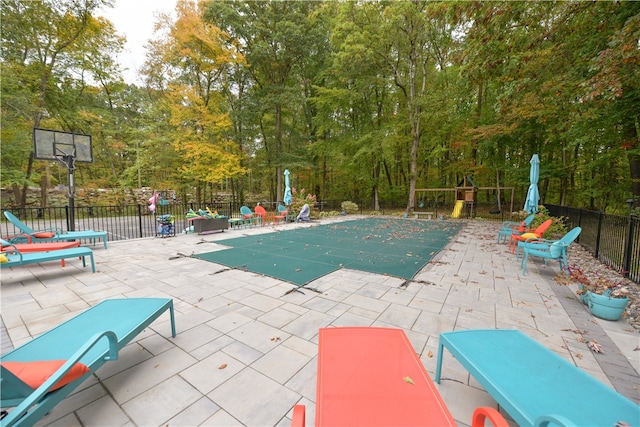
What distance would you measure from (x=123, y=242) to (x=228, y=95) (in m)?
14.3

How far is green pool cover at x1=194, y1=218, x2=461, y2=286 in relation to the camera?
15.3 feet

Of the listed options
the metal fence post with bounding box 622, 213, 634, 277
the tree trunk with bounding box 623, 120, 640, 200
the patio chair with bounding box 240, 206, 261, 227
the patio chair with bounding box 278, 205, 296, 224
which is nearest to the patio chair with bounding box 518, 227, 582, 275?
the metal fence post with bounding box 622, 213, 634, 277

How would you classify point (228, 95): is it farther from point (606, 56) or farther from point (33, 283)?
point (606, 56)

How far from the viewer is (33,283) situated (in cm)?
390

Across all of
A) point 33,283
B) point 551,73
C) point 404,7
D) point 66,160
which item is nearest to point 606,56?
point 551,73

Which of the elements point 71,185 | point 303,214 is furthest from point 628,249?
point 71,185

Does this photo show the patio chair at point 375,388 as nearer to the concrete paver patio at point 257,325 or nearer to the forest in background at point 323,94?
the concrete paver patio at point 257,325

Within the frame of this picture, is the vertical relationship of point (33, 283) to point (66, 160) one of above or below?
below

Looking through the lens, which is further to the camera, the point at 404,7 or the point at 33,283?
the point at 404,7

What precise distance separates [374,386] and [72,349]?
6.84 ft

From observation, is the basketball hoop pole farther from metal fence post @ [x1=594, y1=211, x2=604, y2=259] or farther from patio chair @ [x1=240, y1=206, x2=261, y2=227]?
metal fence post @ [x1=594, y1=211, x2=604, y2=259]

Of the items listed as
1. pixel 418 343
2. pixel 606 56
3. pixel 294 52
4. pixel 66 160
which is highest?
pixel 294 52

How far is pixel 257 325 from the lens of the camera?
9.06 feet

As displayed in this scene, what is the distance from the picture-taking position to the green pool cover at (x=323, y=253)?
466 centimetres
